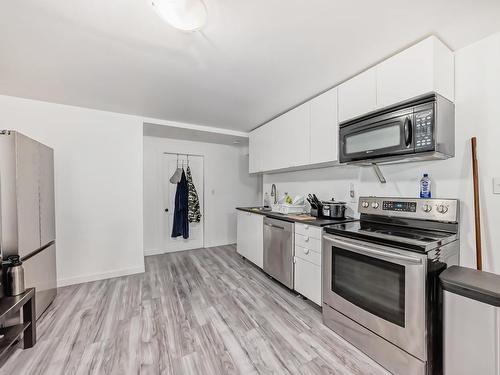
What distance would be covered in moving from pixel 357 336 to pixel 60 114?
3966mm

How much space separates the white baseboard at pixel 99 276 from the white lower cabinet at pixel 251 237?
154cm

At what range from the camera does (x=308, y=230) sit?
7.34 ft

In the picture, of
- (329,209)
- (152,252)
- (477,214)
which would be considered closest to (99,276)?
(152,252)

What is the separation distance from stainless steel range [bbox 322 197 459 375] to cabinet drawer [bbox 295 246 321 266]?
17 centimetres

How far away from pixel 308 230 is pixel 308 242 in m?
0.12

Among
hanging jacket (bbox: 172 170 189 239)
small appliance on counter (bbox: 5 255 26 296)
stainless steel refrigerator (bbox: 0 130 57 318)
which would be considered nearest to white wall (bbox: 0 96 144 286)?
stainless steel refrigerator (bbox: 0 130 57 318)

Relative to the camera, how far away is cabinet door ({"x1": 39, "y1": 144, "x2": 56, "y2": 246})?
7.00 ft

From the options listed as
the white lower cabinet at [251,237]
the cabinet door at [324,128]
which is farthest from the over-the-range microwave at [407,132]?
the white lower cabinet at [251,237]

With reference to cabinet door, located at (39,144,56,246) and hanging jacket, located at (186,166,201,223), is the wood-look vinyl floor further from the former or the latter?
hanging jacket, located at (186,166,201,223)

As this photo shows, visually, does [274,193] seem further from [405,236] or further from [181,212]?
[405,236]

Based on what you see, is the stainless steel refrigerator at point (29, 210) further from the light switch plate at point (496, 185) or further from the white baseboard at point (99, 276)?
the light switch plate at point (496, 185)

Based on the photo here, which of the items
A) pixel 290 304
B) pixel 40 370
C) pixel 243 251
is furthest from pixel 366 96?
pixel 40 370

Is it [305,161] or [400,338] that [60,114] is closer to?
[305,161]

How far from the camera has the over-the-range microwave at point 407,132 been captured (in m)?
1.49
